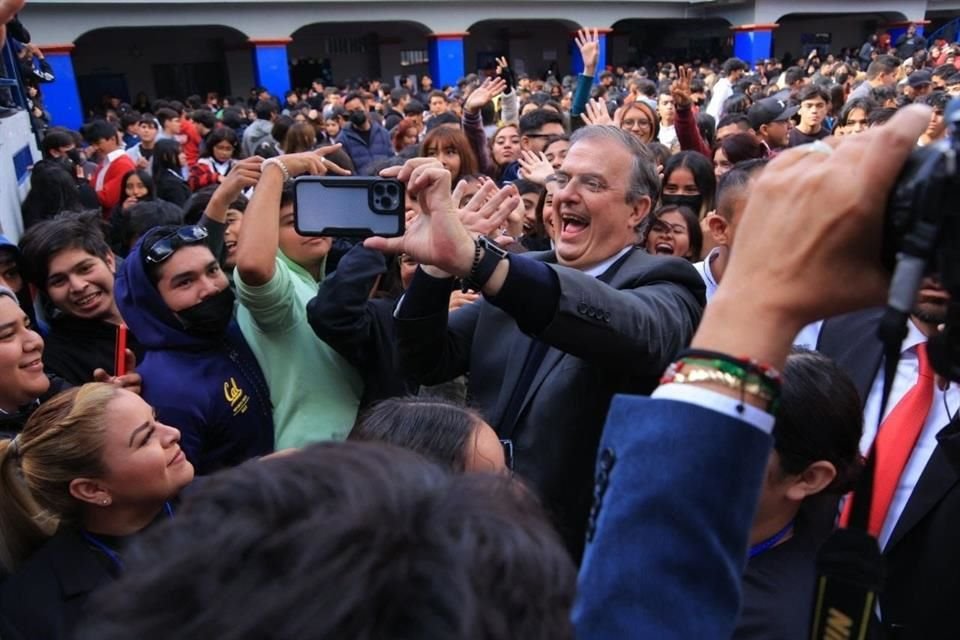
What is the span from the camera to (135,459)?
5.20 feet

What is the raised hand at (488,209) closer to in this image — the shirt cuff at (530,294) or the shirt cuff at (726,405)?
the shirt cuff at (530,294)

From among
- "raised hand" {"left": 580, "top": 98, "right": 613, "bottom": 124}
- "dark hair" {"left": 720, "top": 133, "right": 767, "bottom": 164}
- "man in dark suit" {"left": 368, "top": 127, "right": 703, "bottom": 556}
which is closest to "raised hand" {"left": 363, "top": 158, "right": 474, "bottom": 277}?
"man in dark suit" {"left": 368, "top": 127, "right": 703, "bottom": 556}

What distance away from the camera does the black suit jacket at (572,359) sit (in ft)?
4.42

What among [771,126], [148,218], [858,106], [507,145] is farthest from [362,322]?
[858,106]

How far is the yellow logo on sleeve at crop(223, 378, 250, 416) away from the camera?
2.05 m

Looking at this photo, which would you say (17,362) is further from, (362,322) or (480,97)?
(480,97)

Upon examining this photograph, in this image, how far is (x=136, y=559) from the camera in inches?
22.1

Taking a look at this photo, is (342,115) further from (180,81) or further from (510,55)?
(510,55)

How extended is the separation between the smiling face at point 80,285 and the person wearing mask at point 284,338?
1.93 feet

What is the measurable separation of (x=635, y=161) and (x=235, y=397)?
125cm

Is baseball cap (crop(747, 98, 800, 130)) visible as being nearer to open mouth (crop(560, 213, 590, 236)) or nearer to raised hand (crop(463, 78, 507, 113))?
raised hand (crop(463, 78, 507, 113))

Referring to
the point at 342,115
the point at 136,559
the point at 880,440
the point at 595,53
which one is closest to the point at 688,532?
the point at 136,559

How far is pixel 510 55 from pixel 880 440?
2125cm

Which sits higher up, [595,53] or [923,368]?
[595,53]
